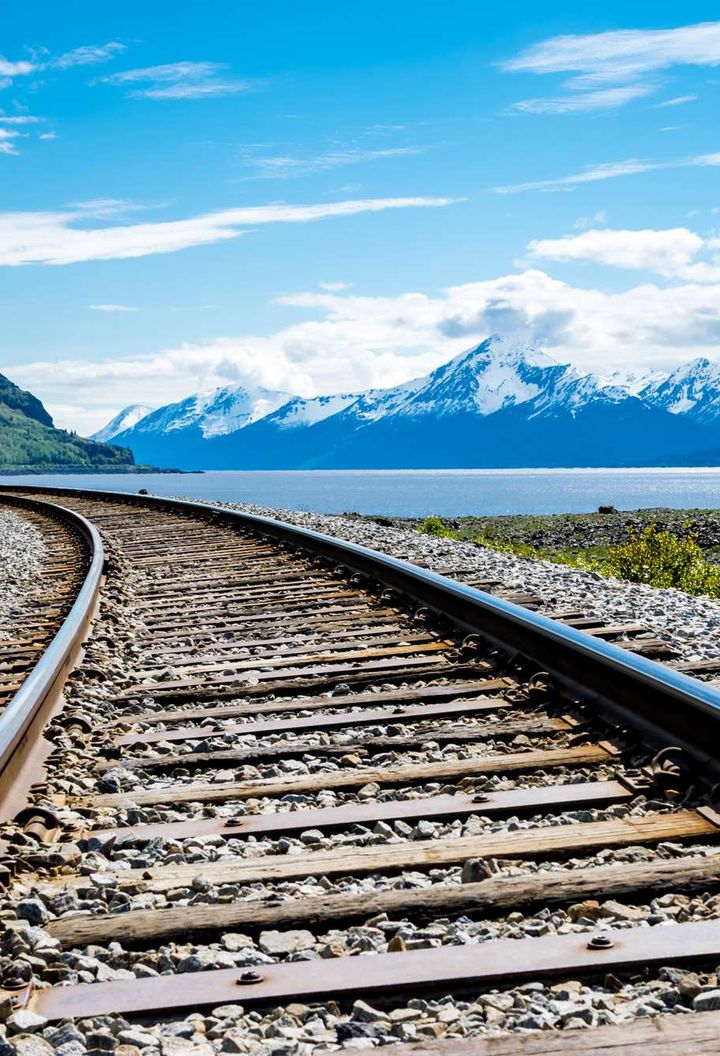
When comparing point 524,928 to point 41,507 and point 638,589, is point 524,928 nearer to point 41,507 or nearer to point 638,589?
point 638,589

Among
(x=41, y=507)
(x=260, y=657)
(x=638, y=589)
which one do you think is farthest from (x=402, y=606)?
(x=41, y=507)

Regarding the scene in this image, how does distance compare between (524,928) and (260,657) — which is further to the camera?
(260,657)

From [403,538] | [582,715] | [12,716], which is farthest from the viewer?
[403,538]

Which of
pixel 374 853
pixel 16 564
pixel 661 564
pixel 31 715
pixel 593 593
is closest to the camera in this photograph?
pixel 374 853

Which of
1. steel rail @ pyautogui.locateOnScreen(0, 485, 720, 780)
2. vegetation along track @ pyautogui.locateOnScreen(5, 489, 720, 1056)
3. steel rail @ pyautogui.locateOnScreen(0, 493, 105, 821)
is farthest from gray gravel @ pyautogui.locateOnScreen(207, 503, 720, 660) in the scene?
steel rail @ pyautogui.locateOnScreen(0, 493, 105, 821)

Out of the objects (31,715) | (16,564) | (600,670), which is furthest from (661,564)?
(31,715)

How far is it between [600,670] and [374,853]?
6.31 feet

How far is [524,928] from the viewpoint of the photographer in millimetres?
2627

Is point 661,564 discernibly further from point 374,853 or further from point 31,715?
point 374,853

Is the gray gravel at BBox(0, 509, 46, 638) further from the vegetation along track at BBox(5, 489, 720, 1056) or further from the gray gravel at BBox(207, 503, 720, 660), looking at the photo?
the gray gravel at BBox(207, 503, 720, 660)

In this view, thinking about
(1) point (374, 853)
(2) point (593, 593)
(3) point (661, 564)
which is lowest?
(3) point (661, 564)

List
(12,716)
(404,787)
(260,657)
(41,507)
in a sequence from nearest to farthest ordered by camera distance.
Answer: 1. (404,787)
2. (12,716)
3. (260,657)
4. (41,507)

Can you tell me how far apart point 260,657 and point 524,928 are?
4.00 m

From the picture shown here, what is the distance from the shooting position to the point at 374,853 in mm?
3156
